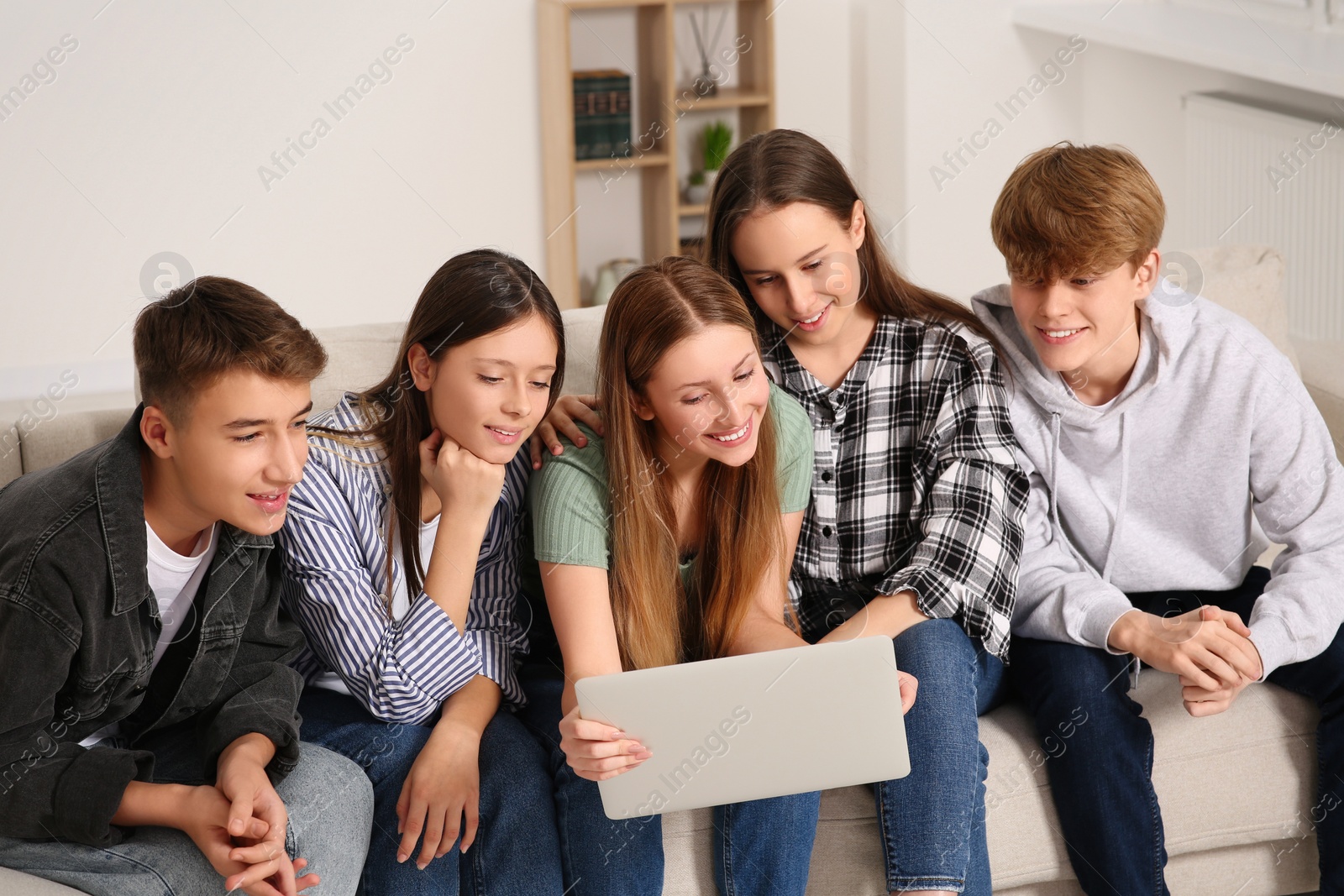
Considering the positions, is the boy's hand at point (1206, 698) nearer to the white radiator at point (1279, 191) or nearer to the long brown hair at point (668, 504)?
the long brown hair at point (668, 504)

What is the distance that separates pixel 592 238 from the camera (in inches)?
166

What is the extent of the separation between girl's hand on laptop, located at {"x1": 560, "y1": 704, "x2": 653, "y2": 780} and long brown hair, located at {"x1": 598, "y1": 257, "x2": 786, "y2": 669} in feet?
0.73

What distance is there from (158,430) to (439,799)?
0.49 meters

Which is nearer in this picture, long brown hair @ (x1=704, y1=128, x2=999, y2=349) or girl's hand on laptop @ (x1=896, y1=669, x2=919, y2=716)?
girl's hand on laptop @ (x1=896, y1=669, x2=919, y2=716)

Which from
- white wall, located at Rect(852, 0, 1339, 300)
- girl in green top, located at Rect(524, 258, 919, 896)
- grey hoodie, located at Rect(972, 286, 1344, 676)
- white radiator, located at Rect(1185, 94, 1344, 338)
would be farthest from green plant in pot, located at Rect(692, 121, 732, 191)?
girl in green top, located at Rect(524, 258, 919, 896)

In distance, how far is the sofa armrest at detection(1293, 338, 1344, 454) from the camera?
1915 millimetres

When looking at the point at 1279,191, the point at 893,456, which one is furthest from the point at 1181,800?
the point at 1279,191

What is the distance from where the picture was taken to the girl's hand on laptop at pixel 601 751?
1.22m

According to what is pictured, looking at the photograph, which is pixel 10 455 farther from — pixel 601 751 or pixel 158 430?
pixel 601 751

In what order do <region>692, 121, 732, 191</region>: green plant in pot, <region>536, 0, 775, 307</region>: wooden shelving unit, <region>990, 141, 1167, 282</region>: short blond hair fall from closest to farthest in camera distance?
<region>990, 141, 1167, 282</region>: short blond hair → <region>536, 0, 775, 307</region>: wooden shelving unit → <region>692, 121, 732, 191</region>: green plant in pot

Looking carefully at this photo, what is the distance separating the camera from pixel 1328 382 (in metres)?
1.95

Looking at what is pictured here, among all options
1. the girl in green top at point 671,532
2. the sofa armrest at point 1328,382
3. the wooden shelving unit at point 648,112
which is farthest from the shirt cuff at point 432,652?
the wooden shelving unit at point 648,112

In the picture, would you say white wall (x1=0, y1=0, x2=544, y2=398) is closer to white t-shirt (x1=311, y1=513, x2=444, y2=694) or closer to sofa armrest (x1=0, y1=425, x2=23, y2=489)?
sofa armrest (x1=0, y1=425, x2=23, y2=489)

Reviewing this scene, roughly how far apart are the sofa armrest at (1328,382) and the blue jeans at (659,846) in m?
1.13
